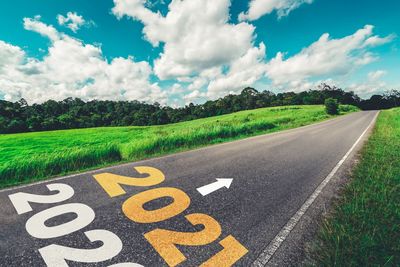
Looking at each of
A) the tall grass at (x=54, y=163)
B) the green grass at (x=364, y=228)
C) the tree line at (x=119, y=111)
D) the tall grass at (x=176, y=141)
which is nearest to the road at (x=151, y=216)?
the green grass at (x=364, y=228)

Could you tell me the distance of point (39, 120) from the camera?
47.0 meters

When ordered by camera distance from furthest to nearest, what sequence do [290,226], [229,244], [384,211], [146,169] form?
[146,169] < [384,211] < [290,226] < [229,244]

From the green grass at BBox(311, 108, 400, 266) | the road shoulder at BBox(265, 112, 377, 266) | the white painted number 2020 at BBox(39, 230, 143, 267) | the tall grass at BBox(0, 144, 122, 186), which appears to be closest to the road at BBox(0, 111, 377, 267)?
the white painted number 2020 at BBox(39, 230, 143, 267)

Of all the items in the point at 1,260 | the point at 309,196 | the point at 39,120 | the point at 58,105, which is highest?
the point at 58,105

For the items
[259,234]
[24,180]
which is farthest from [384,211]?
[24,180]

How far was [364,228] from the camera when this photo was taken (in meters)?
3.10

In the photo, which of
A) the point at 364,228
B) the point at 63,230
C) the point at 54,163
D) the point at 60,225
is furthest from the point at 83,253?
the point at 54,163

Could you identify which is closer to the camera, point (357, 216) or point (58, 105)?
point (357, 216)

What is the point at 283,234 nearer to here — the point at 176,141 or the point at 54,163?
the point at 54,163

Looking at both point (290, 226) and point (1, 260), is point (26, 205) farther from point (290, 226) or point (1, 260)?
point (290, 226)

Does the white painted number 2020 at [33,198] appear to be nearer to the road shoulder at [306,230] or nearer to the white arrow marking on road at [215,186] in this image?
the white arrow marking on road at [215,186]

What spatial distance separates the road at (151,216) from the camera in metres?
2.61

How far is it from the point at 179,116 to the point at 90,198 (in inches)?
3283

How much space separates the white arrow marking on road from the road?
4cm
